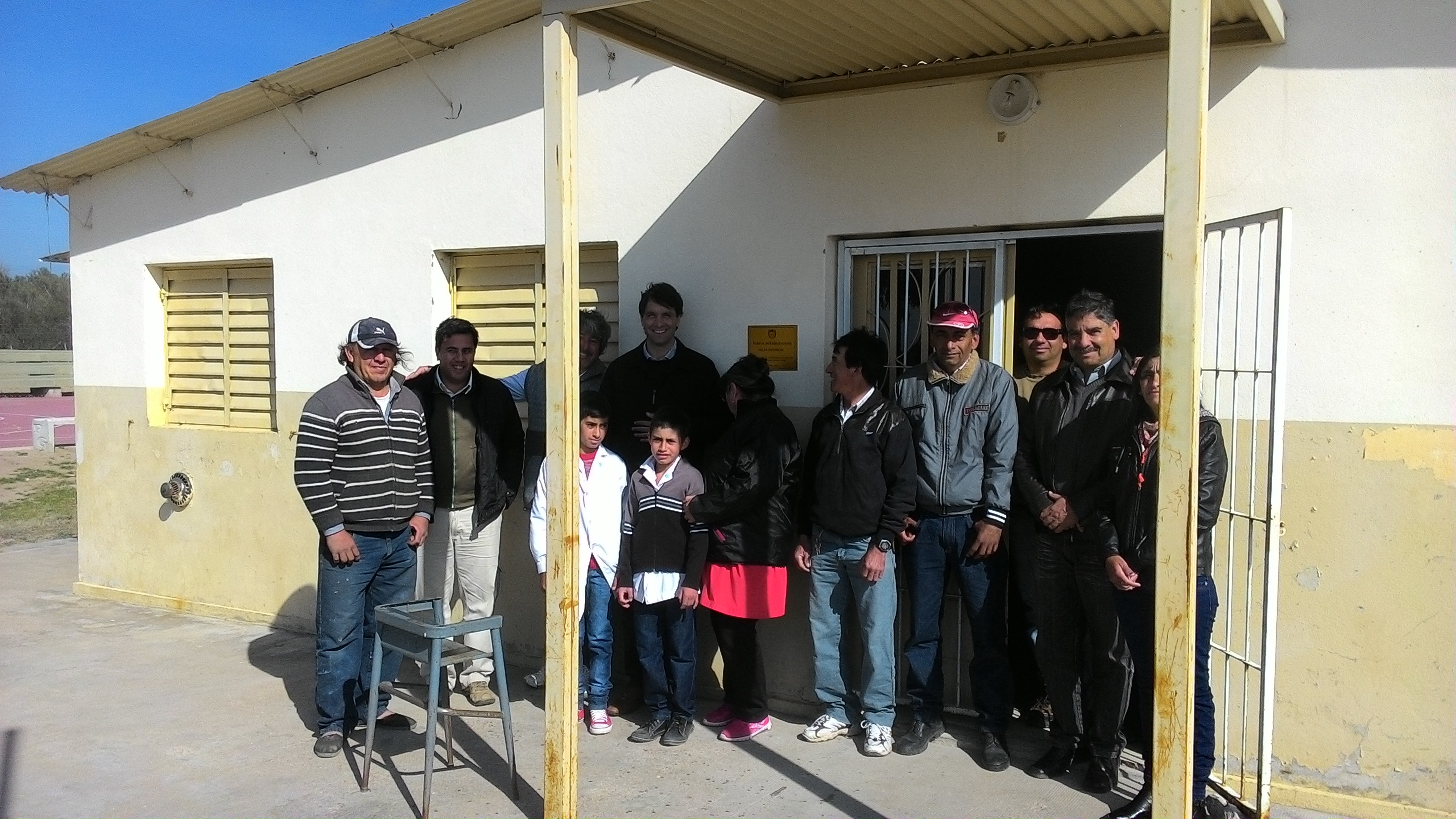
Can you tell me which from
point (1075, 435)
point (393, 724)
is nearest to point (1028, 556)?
point (1075, 435)

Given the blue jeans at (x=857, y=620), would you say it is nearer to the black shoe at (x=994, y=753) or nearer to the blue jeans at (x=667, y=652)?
the black shoe at (x=994, y=753)

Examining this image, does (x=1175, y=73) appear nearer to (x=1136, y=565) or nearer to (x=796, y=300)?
(x=1136, y=565)

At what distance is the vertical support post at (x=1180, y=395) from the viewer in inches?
110

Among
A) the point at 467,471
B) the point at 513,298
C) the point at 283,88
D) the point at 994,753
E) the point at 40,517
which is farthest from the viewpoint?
the point at 40,517

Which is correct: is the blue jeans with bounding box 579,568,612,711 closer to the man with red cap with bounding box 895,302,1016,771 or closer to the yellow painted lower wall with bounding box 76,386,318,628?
Answer: the man with red cap with bounding box 895,302,1016,771

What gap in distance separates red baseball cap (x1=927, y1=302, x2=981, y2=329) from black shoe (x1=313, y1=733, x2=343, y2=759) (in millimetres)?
3366

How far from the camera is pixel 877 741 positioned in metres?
4.77

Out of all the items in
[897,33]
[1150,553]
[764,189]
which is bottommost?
[1150,553]

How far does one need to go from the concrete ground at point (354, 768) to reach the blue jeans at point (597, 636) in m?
0.21

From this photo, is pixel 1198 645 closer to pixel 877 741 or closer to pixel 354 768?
pixel 877 741

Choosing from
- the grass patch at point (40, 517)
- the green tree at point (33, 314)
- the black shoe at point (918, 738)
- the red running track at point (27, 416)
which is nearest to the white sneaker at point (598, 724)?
the black shoe at point (918, 738)

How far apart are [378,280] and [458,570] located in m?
2.17

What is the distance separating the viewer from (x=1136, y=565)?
3.86 metres

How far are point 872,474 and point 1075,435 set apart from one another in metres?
0.88
